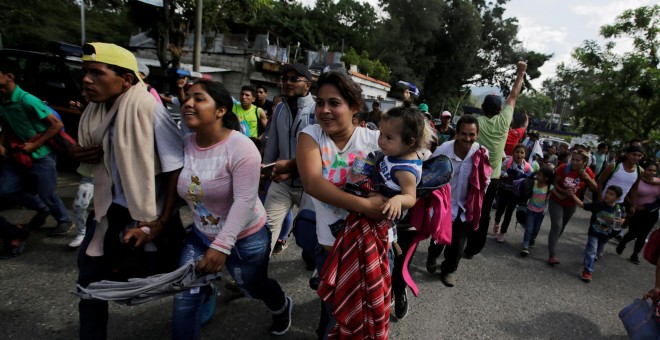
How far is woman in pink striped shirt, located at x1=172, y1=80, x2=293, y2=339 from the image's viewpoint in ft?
6.11

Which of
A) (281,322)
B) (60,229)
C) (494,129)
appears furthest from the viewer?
(494,129)

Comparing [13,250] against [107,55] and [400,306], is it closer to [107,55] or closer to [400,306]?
[107,55]

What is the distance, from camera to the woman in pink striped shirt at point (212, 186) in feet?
6.11

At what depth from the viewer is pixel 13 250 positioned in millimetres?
3350

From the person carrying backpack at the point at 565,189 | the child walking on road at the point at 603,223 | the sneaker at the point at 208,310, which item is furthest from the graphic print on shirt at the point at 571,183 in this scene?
→ the sneaker at the point at 208,310

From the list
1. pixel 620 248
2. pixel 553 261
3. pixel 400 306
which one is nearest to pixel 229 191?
pixel 400 306

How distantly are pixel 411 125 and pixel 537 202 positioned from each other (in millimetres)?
4264

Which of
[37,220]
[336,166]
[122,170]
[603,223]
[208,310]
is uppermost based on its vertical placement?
[336,166]

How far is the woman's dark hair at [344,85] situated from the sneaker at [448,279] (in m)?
Result: 2.78

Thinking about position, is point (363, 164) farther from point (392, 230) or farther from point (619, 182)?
point (619, 182)

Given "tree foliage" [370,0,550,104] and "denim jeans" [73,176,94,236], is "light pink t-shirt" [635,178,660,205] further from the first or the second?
"tree foliage" [370,0,550,104]

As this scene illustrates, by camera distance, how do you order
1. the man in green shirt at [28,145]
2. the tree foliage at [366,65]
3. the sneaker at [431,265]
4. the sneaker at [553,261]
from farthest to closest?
the tree foliage at [366,65]
the sneaker at [553,261]
the sneaker at [431,265]
the man in green shirt at [28,145]

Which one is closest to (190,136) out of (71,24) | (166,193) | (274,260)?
(166,193)

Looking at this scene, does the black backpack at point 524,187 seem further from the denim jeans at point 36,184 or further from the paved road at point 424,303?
the denim jeans at point 36,184
